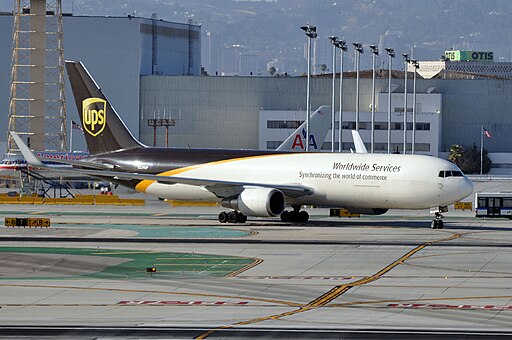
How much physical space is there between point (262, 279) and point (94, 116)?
1537 inches

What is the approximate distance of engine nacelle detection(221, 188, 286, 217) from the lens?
69938mm

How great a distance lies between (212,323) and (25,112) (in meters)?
120

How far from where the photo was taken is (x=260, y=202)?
70000mm

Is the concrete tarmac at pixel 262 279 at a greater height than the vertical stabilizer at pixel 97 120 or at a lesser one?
lesser

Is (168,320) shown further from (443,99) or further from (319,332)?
(443,99)

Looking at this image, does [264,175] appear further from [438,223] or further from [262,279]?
[262,279]

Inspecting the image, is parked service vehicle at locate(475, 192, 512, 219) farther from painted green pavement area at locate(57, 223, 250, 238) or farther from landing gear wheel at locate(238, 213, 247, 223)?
painted green pavement area at locate(57, 223, 250, 238)

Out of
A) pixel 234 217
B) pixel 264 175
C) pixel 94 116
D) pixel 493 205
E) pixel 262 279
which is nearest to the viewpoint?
pixel 262 279

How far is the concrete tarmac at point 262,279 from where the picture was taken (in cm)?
3388

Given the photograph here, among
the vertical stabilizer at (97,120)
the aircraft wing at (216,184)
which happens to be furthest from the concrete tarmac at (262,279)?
the vertical stabilizer at (97,120)

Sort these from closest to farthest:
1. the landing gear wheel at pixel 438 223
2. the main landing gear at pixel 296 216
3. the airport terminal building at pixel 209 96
A: the landing gear wheel at pixel 438 223, the main landing gear at pixel 296 216, the airport terminal building at pixel 209 96

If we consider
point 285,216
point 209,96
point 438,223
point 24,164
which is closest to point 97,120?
point 285,216

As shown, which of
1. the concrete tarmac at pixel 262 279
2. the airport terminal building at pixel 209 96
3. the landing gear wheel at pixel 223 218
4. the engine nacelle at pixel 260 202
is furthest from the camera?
the airport terminal building at pixel 209 96

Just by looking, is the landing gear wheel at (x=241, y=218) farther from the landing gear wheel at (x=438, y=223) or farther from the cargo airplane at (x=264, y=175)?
the landing gear wheel at (x=438, y=223)
